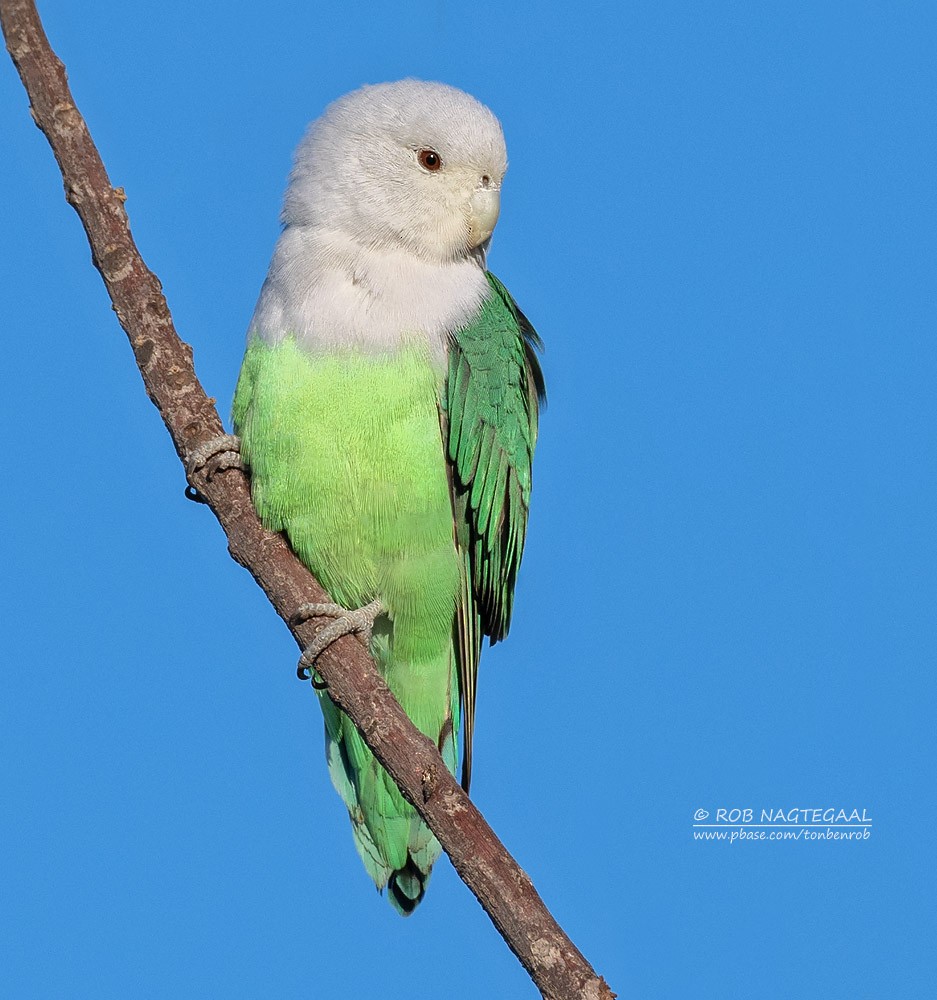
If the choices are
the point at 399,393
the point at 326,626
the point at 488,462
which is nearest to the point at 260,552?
the point at 326,626

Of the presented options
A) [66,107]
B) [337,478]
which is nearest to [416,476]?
[337,478]

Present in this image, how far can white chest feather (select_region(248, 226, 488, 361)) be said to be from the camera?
182 inches

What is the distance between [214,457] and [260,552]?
0.44 metres

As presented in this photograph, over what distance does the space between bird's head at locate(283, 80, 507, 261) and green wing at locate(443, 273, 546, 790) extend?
0.38 m

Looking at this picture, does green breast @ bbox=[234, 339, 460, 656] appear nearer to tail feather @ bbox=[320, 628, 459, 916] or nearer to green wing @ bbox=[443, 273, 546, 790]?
green wing @ bbox=[443, 273, 546, 790]

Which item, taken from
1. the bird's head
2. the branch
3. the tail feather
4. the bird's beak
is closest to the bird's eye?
the bird's head

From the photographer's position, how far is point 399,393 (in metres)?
4.62

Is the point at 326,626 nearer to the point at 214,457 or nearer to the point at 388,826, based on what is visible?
the point at 214,457

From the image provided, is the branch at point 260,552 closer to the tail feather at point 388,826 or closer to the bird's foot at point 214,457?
the bird's foot at point 214,457

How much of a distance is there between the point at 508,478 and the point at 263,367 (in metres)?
1.13

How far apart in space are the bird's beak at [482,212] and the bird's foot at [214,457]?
51.8 inches

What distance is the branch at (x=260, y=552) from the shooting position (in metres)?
3.74

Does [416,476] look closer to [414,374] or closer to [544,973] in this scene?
[414,374]

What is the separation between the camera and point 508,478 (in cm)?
501
